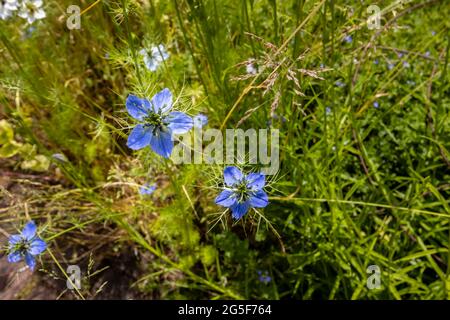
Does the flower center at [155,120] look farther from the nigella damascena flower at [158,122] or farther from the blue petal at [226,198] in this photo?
the blue petal at [226,198]

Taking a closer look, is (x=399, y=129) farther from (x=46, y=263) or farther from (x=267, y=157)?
(x=46, y=263)

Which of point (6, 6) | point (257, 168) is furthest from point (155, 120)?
point (6, 6)

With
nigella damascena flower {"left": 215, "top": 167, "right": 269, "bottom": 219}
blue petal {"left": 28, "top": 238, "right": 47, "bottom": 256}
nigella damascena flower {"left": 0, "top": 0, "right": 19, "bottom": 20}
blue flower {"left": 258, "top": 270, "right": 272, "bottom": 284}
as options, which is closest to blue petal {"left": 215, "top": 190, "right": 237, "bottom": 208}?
nigella damascena flower {"left": 215, "top": 167, "right": 269, "bottom": 219}

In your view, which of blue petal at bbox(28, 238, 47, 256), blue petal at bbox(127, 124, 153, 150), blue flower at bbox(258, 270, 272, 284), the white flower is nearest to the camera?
blue petal at bbox(127, 124, 153, 150)

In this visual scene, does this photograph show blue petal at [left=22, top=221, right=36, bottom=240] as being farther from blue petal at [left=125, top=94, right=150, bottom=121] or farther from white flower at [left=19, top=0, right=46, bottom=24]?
white flower at [left=19, top=0, right=46, bottom=24]

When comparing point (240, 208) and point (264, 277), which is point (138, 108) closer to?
point (240, 208)
